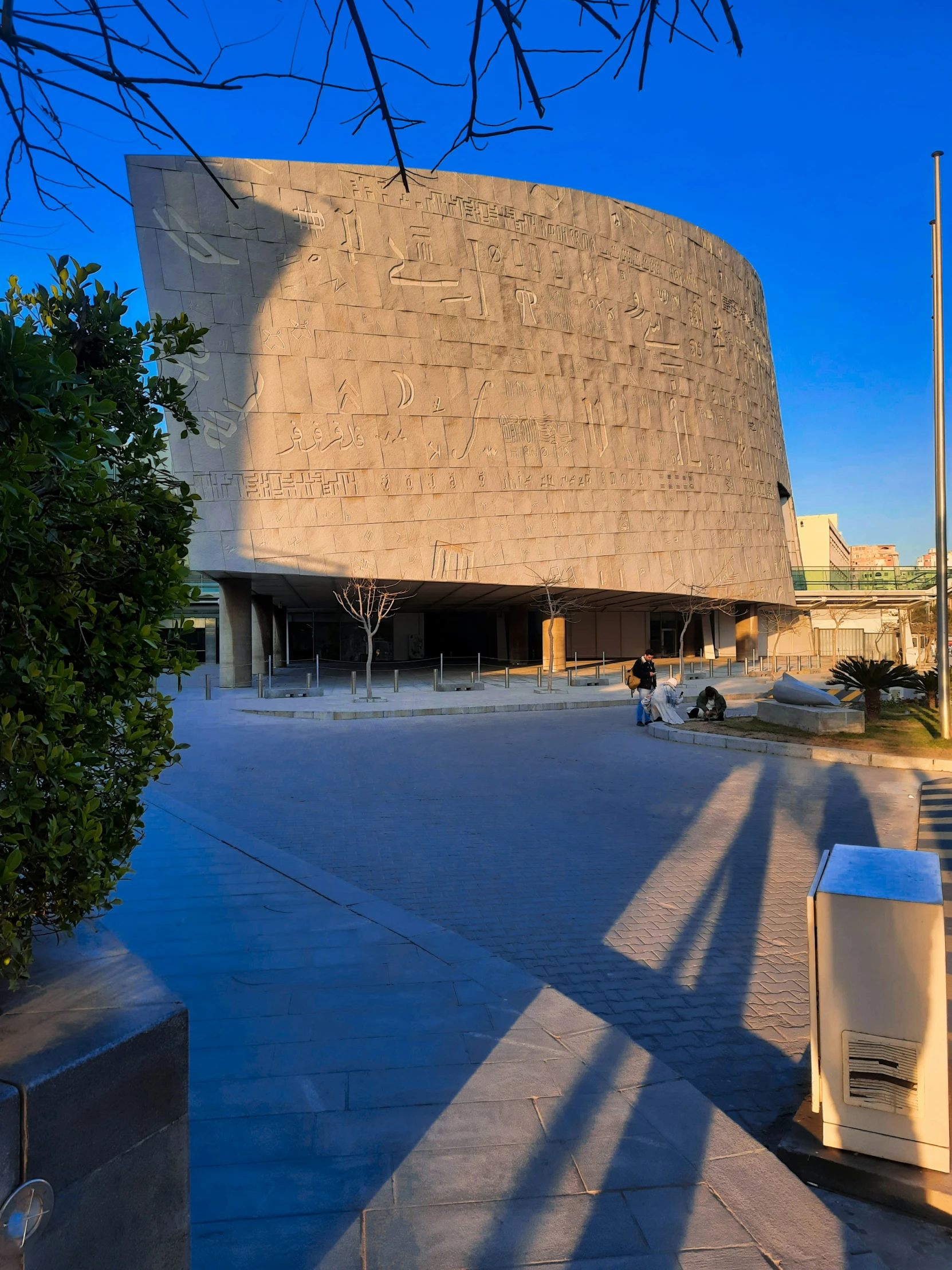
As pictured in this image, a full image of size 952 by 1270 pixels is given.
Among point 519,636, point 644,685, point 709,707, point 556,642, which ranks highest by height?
point 519,636

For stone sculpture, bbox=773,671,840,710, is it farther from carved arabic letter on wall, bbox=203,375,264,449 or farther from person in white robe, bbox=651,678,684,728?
carved arabic letter on wall, bbox=203,375,264,449

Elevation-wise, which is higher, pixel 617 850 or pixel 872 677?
pixel 872 677

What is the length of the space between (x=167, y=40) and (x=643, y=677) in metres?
15.8

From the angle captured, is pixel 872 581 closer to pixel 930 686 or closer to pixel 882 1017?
pixel 930 686

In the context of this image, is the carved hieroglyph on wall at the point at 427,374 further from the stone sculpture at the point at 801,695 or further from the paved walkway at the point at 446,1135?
the paved walkway at the point at 446,1135

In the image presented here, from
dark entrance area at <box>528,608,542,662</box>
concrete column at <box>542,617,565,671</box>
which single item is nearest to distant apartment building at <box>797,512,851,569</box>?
dark entrance area at <box>528,608,542,662</box>

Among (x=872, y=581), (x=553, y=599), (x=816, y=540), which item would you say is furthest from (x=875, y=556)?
(x=553, y=599)

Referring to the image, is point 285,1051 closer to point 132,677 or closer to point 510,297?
point 132,677

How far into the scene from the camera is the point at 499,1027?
3650mm

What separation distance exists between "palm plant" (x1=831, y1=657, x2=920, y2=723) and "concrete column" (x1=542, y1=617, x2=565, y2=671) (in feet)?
51.2

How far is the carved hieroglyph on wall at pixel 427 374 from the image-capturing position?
2467cm

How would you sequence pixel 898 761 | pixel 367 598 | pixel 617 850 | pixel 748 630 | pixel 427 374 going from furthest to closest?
pixel 748 630
pixel 427 374
pixel 367 598
pixel 898 761
pixel 617 850

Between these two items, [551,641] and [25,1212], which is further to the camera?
[551,641]

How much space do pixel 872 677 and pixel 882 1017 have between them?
45.2 ft
